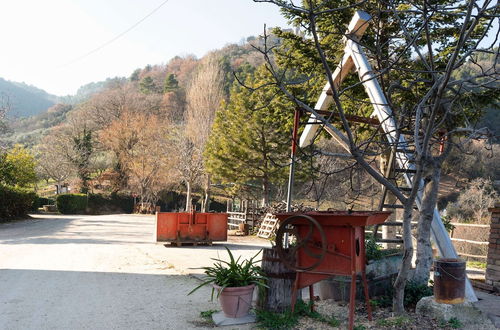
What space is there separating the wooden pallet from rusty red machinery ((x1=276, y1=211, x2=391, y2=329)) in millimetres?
12265

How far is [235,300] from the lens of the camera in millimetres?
4973

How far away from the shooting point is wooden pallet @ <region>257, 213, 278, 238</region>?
17.4m

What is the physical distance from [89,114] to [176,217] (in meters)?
37.3

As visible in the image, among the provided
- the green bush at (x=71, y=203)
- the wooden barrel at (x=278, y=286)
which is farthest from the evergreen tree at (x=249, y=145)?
the green bush at (x=71, y=203)

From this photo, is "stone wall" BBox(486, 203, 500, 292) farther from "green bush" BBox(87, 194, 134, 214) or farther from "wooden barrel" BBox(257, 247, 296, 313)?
"green bush" BBox(87, 194, 134, 214)

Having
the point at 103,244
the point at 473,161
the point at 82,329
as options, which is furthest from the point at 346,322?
the point at 473,161

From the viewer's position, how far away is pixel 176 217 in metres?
13.1

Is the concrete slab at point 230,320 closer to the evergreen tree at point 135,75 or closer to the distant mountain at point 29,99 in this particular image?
the evergreen tree at point 135,75

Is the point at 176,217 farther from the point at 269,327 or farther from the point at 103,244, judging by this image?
the point at 269,327

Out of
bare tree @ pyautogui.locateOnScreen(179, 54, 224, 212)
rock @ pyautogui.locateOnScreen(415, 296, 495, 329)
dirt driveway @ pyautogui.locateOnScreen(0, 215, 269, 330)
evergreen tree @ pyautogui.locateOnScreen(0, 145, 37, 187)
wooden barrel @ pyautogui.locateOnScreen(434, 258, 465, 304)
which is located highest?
bare tree @ pyautogui.locateOnScreen(179, 54, 224, 212)

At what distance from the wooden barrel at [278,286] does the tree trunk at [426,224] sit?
172 cm

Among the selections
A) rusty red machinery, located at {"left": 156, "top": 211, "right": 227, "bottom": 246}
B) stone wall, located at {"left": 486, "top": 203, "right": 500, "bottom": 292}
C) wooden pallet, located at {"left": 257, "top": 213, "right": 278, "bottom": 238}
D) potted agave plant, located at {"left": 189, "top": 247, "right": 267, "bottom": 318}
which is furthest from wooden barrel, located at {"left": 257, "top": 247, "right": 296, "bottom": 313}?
wooden pallet, located at {"left": 257, "top": 213, "right": 278, "bottom": 238}

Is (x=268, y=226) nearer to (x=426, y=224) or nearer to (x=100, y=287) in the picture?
(x=100, y=287)

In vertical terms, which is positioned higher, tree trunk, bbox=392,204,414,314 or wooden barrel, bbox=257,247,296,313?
tree trunk, bbox=392,204,414,314
